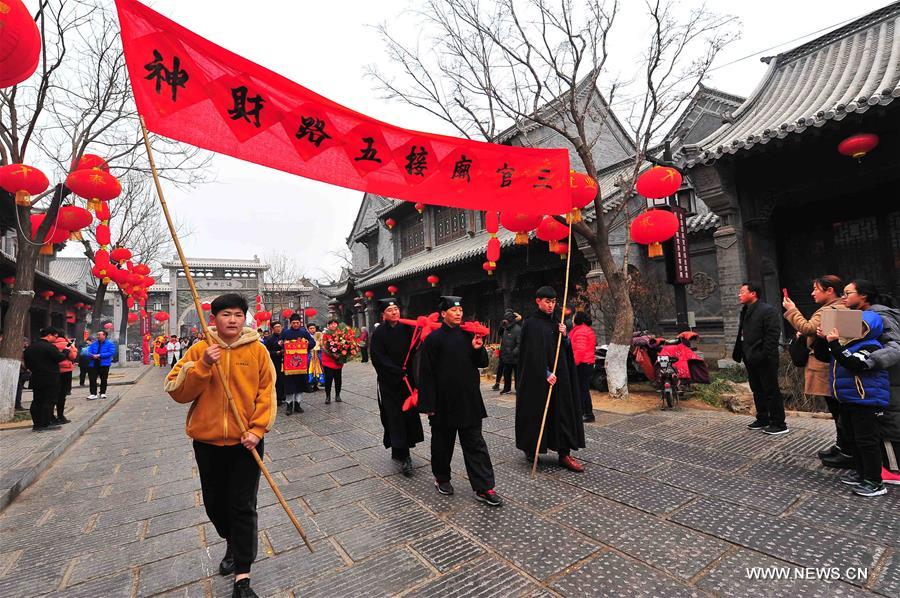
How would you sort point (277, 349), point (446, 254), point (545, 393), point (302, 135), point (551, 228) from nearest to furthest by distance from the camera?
point (302, 135), point (545, 393), point (551, 228), point (277, 349), point (446, 254)

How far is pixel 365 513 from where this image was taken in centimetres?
345

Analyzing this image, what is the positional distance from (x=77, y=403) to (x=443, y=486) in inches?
425

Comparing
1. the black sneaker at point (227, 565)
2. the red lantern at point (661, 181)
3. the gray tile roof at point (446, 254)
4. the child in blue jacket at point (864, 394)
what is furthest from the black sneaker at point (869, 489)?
the gray tile roof at point (446, 254)

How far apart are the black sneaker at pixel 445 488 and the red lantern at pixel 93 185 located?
6.43 metres

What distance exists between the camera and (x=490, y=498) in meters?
3.50

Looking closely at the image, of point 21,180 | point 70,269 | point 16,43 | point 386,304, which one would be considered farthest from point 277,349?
point 70,269

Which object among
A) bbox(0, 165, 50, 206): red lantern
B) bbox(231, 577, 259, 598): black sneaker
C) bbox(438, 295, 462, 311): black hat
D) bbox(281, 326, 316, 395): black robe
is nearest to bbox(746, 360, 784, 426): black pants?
bbox(438, 295, 462, 311): black hat

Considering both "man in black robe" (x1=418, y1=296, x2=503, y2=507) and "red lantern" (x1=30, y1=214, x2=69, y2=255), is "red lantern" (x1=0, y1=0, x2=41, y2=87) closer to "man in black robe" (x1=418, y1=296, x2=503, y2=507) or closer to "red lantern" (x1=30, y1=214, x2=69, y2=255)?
"man in black robe" (x1=418, y1=296, x2=503, y2=507)

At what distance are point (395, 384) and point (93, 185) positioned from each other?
5.81 metres

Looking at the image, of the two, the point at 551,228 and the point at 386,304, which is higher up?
the point at 551,228

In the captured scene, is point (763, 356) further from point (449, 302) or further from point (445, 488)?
point (445, 488)

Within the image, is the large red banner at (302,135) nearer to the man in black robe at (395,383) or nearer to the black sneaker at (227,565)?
the man in black robe at (395,383)

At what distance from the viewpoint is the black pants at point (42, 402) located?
693cm

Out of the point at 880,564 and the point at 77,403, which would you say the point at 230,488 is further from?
the point at 77,403
